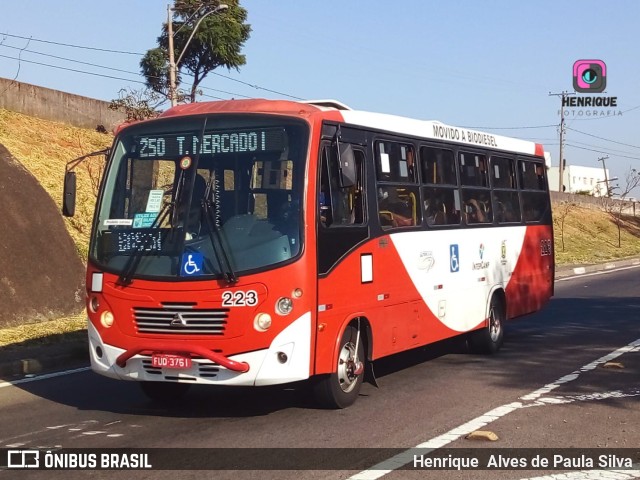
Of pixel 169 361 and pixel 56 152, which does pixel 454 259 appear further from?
pixel 56 152

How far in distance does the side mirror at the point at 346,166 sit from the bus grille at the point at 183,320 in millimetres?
1625

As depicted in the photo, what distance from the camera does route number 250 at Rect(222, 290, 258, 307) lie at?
7.77 metres

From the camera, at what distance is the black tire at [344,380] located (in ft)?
27.6

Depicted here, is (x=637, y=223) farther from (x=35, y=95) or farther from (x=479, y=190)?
(x=479, y=190)

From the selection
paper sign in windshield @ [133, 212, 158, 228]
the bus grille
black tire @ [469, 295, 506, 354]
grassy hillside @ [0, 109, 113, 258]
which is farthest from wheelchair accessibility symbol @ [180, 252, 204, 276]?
grassy hillside @ [0, 109, 113, 258]

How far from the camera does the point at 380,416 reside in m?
8.27

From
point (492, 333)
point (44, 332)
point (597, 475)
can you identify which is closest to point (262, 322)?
point (597, 475)

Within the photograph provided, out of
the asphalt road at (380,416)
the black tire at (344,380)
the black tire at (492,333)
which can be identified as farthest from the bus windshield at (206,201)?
the black tire at (492,333)

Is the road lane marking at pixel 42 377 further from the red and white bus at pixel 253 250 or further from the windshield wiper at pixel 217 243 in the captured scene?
the windshield wiper at pixel 217 243

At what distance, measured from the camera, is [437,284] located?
1072 cm

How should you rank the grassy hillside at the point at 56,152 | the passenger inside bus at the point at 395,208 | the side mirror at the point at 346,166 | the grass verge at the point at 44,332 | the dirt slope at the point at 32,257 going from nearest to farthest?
the side mirror at the point at 346,166, the passenger inside bus at the point at 395,208, the grass verge at the point at 44,332, the dirt slope at the point at 32,257, the grassy hillside at the point at 56,152

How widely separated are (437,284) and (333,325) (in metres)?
2.72

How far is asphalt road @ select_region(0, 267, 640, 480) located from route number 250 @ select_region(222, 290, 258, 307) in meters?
1.06

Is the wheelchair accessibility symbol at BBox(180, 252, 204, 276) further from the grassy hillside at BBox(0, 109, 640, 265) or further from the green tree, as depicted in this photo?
the green tree
